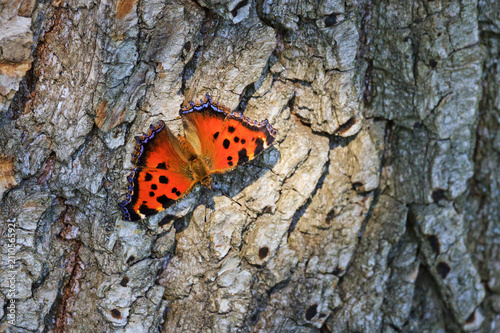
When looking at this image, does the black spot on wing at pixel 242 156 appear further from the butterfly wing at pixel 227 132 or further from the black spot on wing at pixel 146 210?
the black spot on wing at pixel 146 210

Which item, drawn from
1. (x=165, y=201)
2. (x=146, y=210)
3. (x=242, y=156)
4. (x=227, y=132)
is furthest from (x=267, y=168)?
(x=146, y=210)

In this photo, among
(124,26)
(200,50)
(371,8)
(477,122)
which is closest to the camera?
(124,26)

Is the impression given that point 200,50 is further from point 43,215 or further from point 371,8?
point 43,215

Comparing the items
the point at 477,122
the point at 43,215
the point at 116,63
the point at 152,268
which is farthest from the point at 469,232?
the point at 43,215

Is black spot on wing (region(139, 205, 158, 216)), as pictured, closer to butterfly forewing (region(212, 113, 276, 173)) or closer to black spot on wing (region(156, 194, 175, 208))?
black spot on wing (region(156, 194, 175, 208))

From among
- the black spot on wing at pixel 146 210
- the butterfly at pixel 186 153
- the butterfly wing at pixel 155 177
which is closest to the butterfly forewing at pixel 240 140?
the butterfly at pixel 186 153

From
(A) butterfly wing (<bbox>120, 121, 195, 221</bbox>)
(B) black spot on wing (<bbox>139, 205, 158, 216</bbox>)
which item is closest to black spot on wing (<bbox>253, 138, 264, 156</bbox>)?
(A) butterfly wing (<bbox>120, 121, 195, 221</bbox>)
